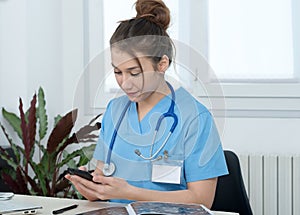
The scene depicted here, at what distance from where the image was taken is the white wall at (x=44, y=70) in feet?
9.53

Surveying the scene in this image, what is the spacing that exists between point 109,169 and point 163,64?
0.36 m

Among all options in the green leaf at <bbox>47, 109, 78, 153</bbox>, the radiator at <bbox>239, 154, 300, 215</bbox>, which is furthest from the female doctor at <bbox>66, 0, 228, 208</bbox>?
the radiator at <bbox>239, 154, 300, 215</bbox>

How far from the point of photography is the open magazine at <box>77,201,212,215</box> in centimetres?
144

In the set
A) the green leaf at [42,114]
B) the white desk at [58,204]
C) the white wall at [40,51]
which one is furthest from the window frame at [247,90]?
the white desk at [58,204]

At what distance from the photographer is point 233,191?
6.72ft

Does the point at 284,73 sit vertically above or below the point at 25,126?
above

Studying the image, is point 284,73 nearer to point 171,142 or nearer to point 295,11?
point 295,11

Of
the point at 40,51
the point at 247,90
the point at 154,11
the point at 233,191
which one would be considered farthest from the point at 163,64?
the point at 40,51

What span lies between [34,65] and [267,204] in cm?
142

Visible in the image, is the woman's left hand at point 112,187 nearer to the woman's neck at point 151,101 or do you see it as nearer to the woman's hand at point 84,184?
the woman's hand at point 84,184

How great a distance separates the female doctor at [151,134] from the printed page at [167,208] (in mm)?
A: 69

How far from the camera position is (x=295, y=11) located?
2912mm

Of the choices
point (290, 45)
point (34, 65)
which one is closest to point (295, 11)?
point (290, 45)

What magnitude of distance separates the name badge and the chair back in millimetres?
543
